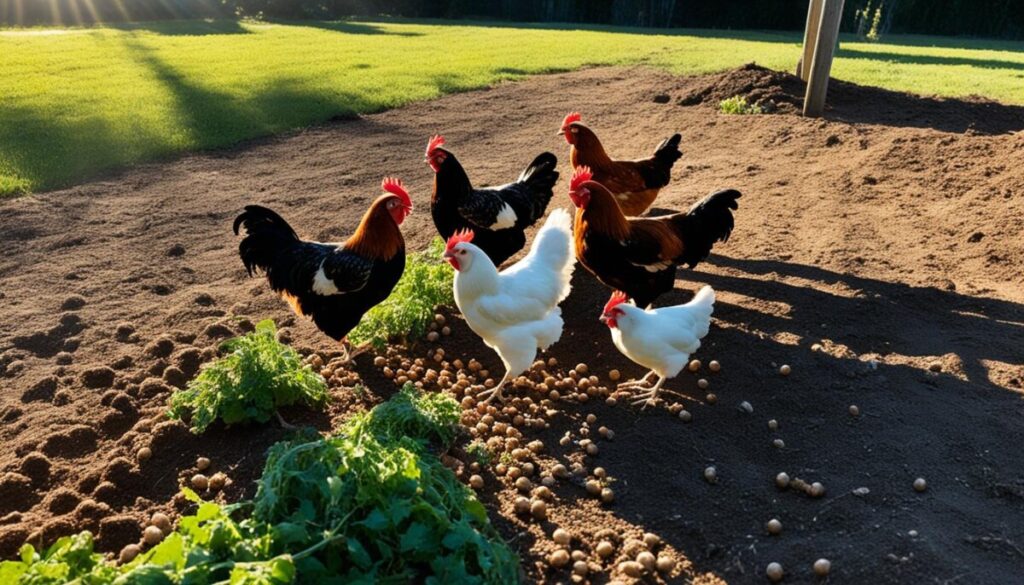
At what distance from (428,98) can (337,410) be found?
409 inches

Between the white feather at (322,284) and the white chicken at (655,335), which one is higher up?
the white feather at (322,284)

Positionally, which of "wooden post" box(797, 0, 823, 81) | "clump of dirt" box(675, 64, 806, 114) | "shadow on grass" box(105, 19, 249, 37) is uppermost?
"wooden post" box(797, 0, 823, 81)

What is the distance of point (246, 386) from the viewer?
382cm

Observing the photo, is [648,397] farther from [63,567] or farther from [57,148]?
[57,148]

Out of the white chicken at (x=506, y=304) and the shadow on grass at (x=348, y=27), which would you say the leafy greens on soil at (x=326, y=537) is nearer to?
the white chicken at (x=506, y=304)

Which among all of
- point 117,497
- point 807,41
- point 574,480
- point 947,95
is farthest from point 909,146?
point 117,497

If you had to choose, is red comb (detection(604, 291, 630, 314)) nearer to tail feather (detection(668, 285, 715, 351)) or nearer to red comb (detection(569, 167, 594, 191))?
tail feather (detection(668, 285, 715, 351))

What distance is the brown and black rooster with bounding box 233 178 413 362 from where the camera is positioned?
453 centimetres

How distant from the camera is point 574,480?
3705 mm

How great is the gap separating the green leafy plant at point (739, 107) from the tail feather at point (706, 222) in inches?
281

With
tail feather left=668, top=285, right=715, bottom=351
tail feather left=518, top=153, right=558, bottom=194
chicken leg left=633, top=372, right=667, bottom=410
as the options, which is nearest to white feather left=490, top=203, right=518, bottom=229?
tail feather left=518, top=153, right=558, bottom=194

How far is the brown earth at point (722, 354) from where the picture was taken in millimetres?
3371

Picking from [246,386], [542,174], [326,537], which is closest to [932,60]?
[542,174]

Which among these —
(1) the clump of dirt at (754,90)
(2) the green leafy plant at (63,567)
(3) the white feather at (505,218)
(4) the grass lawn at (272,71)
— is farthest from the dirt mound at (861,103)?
(2) the green leafy plant at (63,567)
